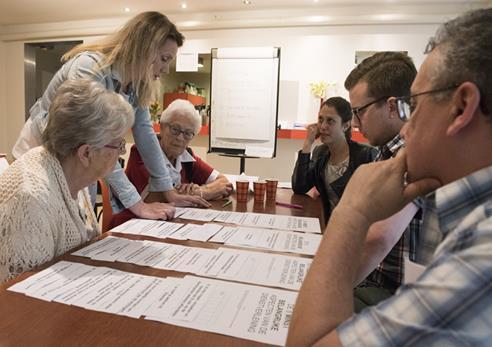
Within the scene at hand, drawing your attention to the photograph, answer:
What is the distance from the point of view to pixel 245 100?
12.7ft

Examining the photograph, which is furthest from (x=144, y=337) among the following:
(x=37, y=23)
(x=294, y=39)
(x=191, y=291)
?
(x=37, y=23)

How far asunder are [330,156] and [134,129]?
116 centimetres

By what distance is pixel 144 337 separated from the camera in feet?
1.73

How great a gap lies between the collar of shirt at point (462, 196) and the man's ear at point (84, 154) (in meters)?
0.89

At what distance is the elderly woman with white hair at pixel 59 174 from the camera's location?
79 cm

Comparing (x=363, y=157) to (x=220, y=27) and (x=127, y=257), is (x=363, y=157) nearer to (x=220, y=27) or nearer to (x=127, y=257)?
(x=127, y=257)

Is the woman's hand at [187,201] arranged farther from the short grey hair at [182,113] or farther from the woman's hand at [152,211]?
the short grey hair at [182,113]

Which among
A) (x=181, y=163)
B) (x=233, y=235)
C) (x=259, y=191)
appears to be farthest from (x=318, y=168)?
(x=233, y=235)

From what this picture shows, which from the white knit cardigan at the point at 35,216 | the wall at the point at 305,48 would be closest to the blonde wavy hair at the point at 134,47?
the white knit cardigan at the point at 35,216

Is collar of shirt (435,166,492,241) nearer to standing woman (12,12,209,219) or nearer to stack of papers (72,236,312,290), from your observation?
stack of papers (72,236,312,290)

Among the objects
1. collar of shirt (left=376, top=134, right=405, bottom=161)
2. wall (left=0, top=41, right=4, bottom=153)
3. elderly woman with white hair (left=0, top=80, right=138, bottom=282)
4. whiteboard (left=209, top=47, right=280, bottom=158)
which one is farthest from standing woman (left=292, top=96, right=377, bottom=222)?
wall (left=0, top=41, right=4, bottom=153)

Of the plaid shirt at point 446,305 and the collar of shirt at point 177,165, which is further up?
the plaid shirt at point 446,305

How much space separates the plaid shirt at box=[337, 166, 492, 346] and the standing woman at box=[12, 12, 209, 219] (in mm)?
950

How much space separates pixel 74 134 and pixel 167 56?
81cm
